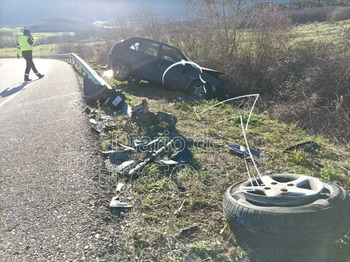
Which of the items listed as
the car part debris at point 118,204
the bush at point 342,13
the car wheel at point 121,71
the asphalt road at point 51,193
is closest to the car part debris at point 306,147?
the car part debris at point 118,204

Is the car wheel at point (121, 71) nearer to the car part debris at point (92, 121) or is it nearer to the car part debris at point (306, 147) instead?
the car part debris at point (92, 121)

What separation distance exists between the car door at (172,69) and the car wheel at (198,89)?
0.25 metres

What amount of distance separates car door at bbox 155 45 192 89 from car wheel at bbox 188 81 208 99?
0.25 meters

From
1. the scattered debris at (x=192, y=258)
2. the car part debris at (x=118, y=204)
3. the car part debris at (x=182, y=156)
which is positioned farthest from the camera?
the car part debris at (x=182, y=156)

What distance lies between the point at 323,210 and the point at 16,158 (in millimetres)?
3931

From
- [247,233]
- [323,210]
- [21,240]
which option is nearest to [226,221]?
[247,233]

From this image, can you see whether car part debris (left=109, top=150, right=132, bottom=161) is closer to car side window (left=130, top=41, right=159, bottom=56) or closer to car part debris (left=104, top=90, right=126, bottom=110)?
Answer: car part debris (left=104, top=90, right=126, bottom=110)

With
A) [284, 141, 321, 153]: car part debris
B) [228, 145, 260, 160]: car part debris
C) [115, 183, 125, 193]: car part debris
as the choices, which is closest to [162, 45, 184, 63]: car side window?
[284, 141, 321, 153]: car part debris

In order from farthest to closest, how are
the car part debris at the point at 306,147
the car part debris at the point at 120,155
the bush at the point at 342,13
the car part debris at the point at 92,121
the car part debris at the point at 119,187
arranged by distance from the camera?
the bush at the point at 342,13 → the car part debris at the point at 92,121 → the car part debris at the point at 306,147 → the car part debris at the point at 120,155 → the car part debris at the point at 119,187

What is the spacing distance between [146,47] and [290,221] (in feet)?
31.9

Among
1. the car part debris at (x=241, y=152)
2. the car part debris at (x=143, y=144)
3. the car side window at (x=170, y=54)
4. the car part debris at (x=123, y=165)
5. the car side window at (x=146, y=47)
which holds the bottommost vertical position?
the car part debris at (x=241, y=152)

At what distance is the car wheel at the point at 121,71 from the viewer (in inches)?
447

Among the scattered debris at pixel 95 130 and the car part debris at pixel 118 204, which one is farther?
the scattered debris at pixel 95 130

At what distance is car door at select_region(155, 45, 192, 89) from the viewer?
10445 mm
